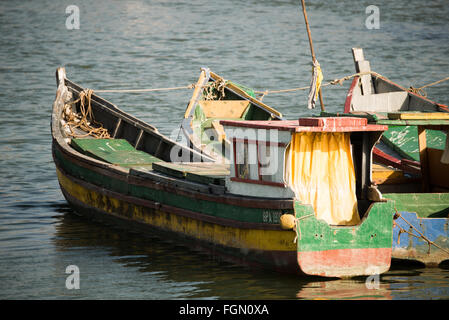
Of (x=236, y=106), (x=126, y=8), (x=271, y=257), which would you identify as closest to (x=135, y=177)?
(x=271, y=257)

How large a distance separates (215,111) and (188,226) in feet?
23.2

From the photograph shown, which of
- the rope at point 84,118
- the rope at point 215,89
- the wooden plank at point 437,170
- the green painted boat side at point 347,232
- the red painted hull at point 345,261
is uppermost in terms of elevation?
the rope at point 215,89

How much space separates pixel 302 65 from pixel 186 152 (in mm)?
21962

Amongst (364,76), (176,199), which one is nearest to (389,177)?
(176,199)

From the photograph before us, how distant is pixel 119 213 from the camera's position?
15.7m

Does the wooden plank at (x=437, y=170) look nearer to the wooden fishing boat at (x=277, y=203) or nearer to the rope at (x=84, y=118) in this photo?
the wooden fishing boat at (x=277, y=203)

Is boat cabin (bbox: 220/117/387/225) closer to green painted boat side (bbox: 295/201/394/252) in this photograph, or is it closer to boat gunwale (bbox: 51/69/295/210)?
boat gunwale (bbox: 51/69/295/210)

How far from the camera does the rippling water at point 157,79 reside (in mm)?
12531

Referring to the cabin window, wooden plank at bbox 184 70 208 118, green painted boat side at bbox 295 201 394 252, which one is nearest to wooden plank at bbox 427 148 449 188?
green painted boat side at bbox 295 201 394 252

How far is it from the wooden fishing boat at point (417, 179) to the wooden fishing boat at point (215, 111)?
7.63 feet

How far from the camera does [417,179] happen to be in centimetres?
1515

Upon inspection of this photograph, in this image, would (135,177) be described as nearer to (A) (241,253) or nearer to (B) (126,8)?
(A) (241,253)

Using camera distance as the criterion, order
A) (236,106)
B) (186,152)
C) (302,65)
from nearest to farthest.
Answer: (186,152) → (236,106) → (302,65)

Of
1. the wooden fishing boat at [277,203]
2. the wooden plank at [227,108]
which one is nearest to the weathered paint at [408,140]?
the wooden plank at [227,108]
